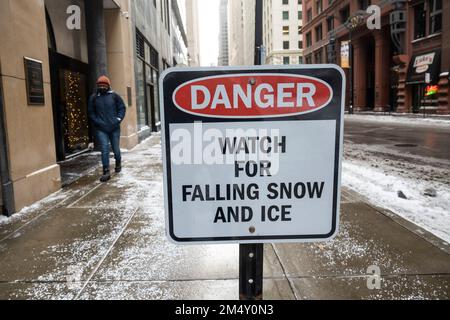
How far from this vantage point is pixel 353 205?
5.28 m

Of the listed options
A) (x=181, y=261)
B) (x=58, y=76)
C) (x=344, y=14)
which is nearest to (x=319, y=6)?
(x=344, y=14)

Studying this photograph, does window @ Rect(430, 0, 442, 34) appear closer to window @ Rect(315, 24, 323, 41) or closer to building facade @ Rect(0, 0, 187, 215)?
building facade @ Rect(0, 0, 187, 215)

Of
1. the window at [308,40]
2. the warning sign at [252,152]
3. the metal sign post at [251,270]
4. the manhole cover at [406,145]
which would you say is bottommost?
the manhole cover at [406,145]

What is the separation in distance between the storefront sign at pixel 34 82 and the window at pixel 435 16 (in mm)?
27231

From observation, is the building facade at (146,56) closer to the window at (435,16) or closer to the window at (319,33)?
the window at (435,16)

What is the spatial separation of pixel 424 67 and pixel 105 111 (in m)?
26.0

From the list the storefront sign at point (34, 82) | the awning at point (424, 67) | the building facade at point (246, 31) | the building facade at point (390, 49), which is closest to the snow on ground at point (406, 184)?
the storefront sign at point (34, 82)

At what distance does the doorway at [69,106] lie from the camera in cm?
943

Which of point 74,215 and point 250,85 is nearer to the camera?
point 250,85

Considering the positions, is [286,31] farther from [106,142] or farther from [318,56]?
[106,142]

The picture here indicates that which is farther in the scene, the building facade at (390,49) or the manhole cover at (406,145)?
the building facade at (390,49)

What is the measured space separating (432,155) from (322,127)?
9.93m
